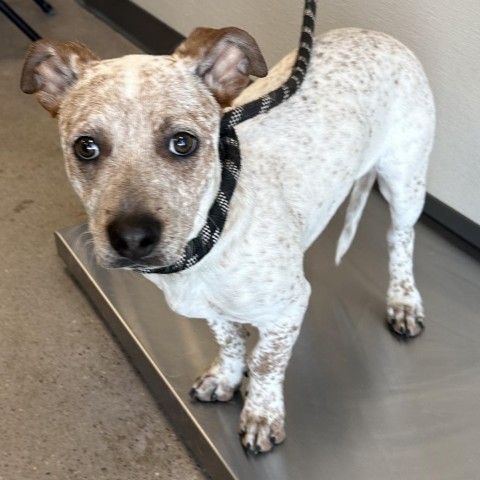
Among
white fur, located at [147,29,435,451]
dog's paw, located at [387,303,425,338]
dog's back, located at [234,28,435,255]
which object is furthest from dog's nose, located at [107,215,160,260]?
dog's paw, located at [387,303,425,338]

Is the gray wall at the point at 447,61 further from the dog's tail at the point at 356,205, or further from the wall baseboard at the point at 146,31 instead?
the dog's tail at the point at 356,205

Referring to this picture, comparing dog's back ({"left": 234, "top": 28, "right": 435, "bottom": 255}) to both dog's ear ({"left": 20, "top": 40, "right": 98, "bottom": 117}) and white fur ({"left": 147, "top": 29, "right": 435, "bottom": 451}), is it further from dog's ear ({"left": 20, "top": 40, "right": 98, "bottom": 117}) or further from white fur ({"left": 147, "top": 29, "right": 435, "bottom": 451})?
dog's ear ({"left": 20, "top": 40, "right": 98, "bottom": 117})

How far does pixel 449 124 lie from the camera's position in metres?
2.41

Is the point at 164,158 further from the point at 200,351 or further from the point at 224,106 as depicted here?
the point at 200,351

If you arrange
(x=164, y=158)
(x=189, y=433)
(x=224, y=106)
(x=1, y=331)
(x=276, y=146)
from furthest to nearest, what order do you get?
1. (x=1, y=331)
2. (x=189, y=433)
3. (x=276, y=146)
4. (x=224, y=106)
5. (x=164, y=158)

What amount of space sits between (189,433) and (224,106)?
0.88m

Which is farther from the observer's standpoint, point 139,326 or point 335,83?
point 139,326

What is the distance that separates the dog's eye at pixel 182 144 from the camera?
1.32 metres

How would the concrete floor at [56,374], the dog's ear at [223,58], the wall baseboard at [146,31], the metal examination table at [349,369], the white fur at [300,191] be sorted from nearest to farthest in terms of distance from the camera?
the dog's ear at [223,58] → the white fur at [300,191] → the metal examination table at [349,369] → the concrete floor at [56,374] → the wall baseboard at [146,31]

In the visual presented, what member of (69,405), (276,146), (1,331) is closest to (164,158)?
(276,146)

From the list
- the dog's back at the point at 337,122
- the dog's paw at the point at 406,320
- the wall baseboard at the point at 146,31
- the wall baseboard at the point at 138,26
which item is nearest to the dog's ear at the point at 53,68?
the dog's back at the point at 337,122

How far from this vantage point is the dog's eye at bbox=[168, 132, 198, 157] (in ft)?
4.34

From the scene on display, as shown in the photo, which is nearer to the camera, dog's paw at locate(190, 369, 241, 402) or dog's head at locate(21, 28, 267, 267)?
dog's head at locate(21, 28, 267, 267)

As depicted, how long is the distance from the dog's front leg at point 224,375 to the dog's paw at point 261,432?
12 centimetres
